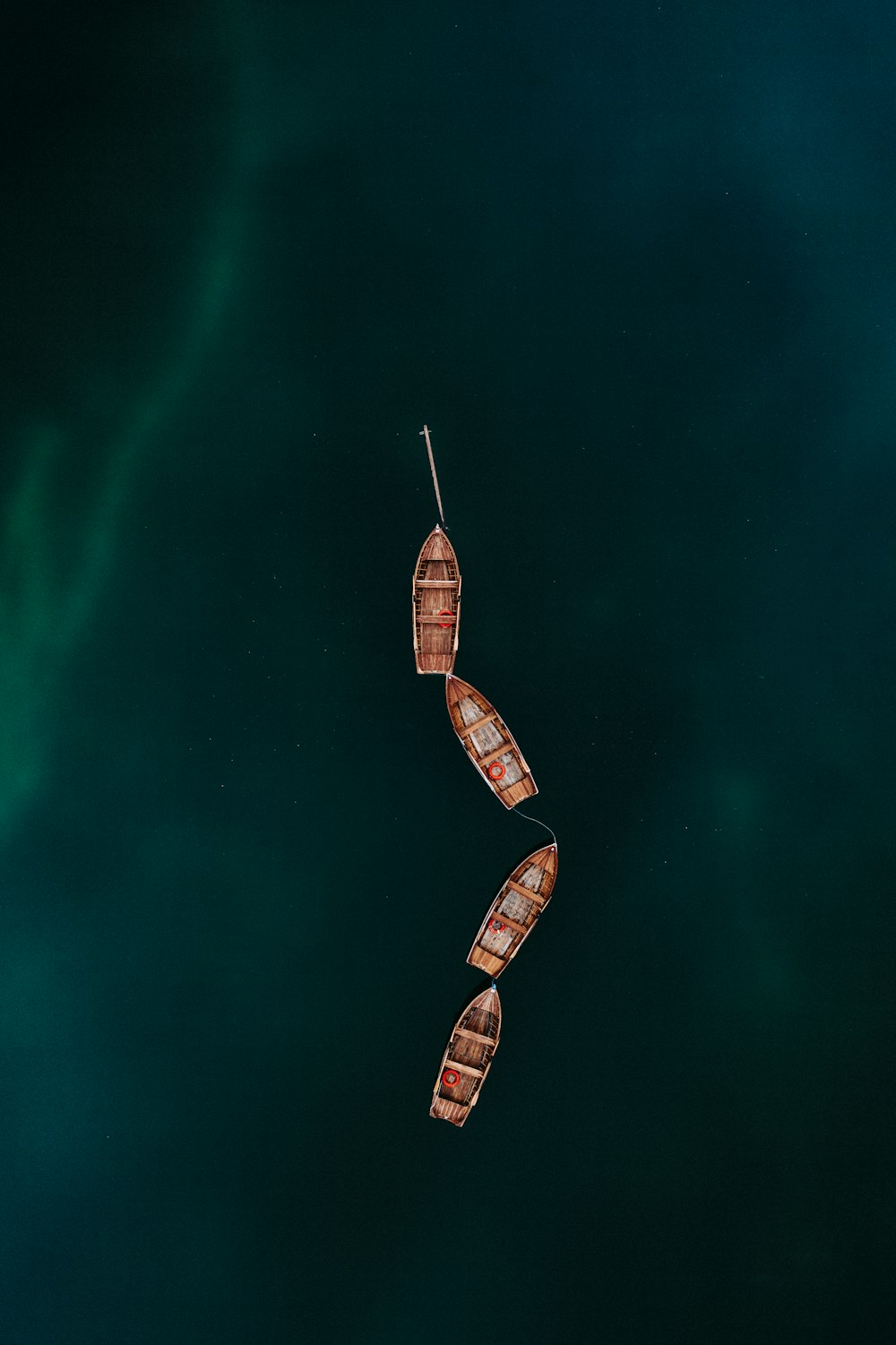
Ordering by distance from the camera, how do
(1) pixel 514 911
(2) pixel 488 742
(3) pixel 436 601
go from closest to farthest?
1. (3) pixel 436 601
2. (2) pixel 488 742
3. (1) pixel 514 911

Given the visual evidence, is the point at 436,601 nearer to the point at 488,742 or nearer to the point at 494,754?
the point at 488,742

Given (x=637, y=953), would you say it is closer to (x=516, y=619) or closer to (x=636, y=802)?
(x=636, y=802)

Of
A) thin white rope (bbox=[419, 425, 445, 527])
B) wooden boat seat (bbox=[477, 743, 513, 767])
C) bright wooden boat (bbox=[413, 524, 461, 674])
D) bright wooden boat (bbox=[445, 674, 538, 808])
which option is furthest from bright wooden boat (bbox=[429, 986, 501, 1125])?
thin white rope (bbox=[419, 425, 445, 527])

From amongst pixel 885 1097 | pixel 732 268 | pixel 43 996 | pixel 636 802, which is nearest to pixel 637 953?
pixel 636 802

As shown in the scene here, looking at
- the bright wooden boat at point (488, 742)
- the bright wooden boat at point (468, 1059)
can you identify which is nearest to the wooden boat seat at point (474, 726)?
the bright wooden boat at point (488, 742)

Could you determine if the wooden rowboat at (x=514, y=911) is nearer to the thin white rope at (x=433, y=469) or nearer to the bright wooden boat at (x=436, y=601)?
the bright wooden boat at (x=436, y=601)

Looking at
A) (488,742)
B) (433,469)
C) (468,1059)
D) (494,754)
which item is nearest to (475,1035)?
(468,1059)
